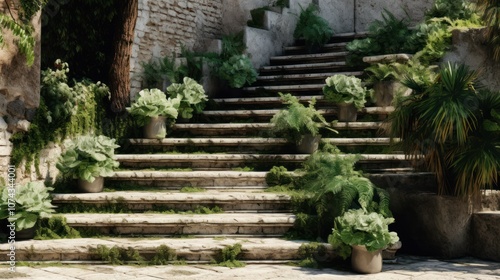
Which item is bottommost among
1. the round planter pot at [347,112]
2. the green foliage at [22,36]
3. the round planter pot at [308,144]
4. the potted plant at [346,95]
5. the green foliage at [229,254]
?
the green foliage at [229,254]

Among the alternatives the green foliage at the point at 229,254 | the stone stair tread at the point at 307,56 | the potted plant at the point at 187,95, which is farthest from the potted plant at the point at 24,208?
the stone stair tread at the point at 307,56

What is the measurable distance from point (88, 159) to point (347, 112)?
10.7 feet

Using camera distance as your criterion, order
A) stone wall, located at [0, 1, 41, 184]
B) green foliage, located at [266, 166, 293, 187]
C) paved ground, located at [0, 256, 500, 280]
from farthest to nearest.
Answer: green foliage, located at [266, 166, 293, 187] < stone wall, located at [0, 1, 41, 184] < paved ground, located at [0, 256, 500, 280]

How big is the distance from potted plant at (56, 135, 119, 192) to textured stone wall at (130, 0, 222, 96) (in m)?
2.00

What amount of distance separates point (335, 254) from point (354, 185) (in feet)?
2.24

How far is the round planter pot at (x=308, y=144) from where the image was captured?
311 inches

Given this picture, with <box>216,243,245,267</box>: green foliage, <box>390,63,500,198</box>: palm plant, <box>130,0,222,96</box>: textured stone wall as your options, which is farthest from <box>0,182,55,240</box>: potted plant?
<box>390,63,500,198</box>: palm plant

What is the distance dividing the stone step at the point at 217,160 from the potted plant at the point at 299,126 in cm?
21

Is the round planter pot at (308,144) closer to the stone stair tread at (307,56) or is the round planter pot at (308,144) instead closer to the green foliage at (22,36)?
the stone stair tread at (307,56)

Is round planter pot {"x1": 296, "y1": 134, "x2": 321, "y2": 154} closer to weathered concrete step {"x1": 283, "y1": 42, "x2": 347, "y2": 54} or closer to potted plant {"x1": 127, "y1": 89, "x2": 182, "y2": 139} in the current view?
potted plant {"x1": 127, "y1": 89, "x2": 182, "y2": 139}

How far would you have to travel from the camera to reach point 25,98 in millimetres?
7035

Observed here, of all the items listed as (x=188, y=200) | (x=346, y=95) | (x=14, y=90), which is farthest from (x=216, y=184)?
(x=14, y=90)

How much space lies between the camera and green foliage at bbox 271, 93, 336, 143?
775cm

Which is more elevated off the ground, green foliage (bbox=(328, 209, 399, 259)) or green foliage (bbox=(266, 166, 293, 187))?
green foliage (bbox=(266, 166, 293, 187))
